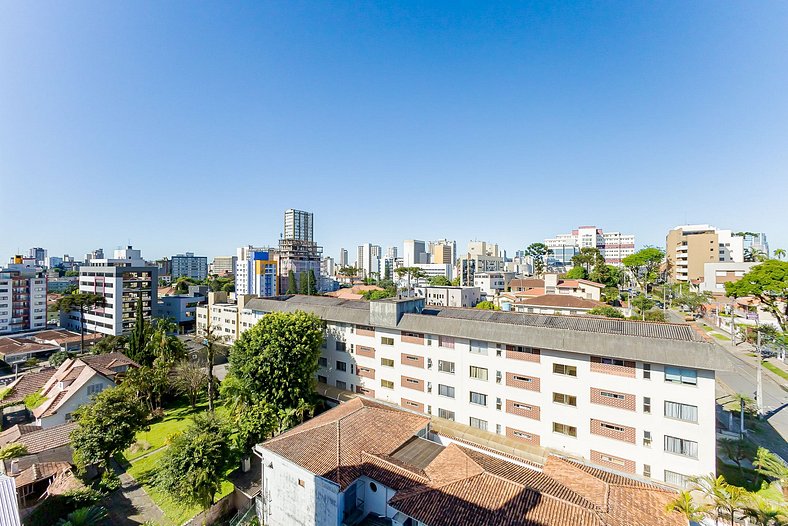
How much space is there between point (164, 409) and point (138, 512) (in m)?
17.6

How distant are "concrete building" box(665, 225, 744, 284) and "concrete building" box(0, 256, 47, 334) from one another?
15138cm

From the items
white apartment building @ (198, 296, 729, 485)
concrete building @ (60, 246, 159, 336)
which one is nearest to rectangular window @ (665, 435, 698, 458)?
white apartment building @ (198, 296, 729, 485)

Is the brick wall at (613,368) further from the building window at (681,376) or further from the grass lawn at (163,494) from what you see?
the grass lawn at (163,494)

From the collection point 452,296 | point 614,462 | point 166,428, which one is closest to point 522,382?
→ point 614,462

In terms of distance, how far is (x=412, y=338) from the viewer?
94.1ft

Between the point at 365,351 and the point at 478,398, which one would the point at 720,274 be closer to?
the point at 478,398

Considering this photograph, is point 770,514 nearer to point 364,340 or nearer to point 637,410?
point 637,410

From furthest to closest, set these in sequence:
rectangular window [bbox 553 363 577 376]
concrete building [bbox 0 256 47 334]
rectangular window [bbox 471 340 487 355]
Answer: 1. concrete building [bbox 0 256 47 334]
2. rectangular window [bbox 471 340 487 355]
3. rectangular window [bbox 553 363 577 376]

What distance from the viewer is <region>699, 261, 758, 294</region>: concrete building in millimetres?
73312

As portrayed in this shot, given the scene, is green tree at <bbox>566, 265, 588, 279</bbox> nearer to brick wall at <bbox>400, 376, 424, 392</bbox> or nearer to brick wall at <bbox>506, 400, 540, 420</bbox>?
brick wall at <bbox>400, 376, 424, 392</bbox>

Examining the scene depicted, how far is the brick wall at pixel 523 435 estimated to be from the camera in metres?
22.9

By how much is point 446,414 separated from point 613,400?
37.5 feet

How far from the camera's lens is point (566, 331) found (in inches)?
859

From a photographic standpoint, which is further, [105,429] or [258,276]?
[258,276]
